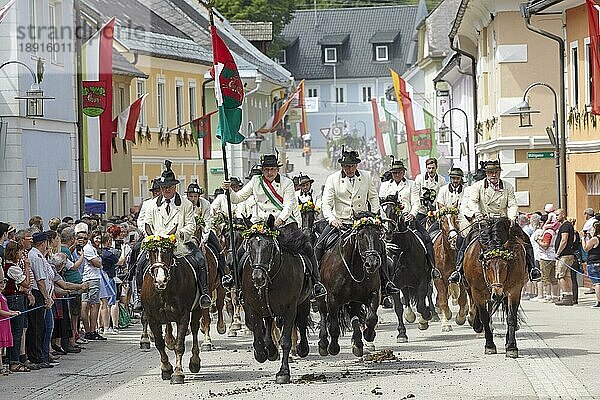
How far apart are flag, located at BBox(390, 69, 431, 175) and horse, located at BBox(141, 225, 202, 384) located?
92.0 feet

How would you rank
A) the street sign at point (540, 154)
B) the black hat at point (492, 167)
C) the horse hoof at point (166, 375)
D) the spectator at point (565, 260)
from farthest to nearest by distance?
1. the street sign at point (540, 154)
2. the spectator at point (565, 260)
3. the black hat at point (492, 167)
4. the horse hoof at point (166, 375)

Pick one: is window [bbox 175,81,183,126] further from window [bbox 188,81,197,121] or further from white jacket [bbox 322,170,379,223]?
white jacket [bbox 322,170,379,223]

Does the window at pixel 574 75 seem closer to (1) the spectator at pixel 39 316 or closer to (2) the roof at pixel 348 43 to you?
(1) the spectator at pixel 39 316

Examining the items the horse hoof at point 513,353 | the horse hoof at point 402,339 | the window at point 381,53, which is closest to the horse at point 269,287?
the horse hoof at point 513,353

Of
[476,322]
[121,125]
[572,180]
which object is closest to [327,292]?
[476,322]

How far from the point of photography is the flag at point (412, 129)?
144ft

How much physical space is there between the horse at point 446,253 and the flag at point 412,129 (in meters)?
21.7

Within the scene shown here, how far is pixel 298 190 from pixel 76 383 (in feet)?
31.8

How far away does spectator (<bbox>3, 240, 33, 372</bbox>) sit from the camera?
671 inches

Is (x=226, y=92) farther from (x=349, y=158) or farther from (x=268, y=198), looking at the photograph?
(x=268, y=198)

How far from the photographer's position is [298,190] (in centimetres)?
2506

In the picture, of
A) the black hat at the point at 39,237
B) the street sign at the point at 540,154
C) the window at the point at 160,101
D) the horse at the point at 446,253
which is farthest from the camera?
the window at the point at 160,101

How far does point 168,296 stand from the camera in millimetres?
15883

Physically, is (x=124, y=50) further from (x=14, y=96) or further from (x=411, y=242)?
(x=411, y=242)
